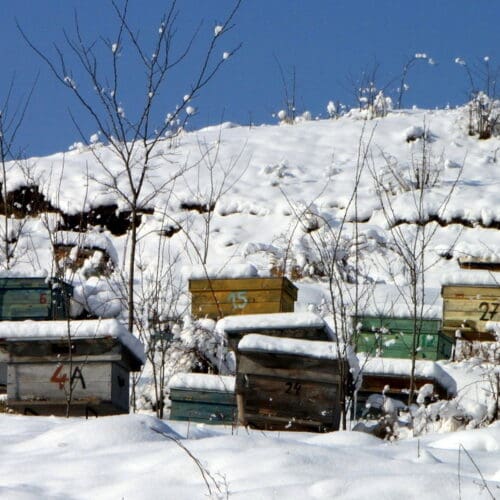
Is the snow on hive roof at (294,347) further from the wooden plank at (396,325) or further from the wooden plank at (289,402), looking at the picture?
the wooden plank at (396,325)

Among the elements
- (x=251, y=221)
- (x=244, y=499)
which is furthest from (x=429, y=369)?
(x=251, y=221)

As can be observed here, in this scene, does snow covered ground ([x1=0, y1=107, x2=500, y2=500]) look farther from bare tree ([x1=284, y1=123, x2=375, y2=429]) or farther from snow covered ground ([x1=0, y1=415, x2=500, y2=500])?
bare tree ([x1=284, y1=123, x2=375, y2=429])

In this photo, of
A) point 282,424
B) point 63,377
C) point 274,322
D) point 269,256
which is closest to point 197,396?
point 274,322

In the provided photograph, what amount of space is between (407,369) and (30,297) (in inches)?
164

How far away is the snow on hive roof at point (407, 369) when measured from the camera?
9062 millimetres

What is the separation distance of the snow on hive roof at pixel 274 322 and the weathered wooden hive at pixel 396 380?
691 millimetres

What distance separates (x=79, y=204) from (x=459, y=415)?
1255 centimetres

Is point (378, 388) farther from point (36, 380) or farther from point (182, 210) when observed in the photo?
point (182, 210)

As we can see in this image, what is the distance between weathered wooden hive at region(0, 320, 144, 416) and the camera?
26.6 ft

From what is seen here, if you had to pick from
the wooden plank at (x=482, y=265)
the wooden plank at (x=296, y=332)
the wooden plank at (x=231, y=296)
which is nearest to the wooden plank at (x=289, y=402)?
the wooden plank at (x=296, y=332)

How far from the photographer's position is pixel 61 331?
8078mm

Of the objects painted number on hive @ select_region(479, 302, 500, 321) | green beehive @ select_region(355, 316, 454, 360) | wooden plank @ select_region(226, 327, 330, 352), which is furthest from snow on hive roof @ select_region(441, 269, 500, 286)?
wooden plank @ select_region(226, 327, 330, 352)

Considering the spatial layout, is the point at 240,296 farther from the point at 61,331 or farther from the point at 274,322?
the point at 61,331

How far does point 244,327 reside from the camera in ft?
29.8
